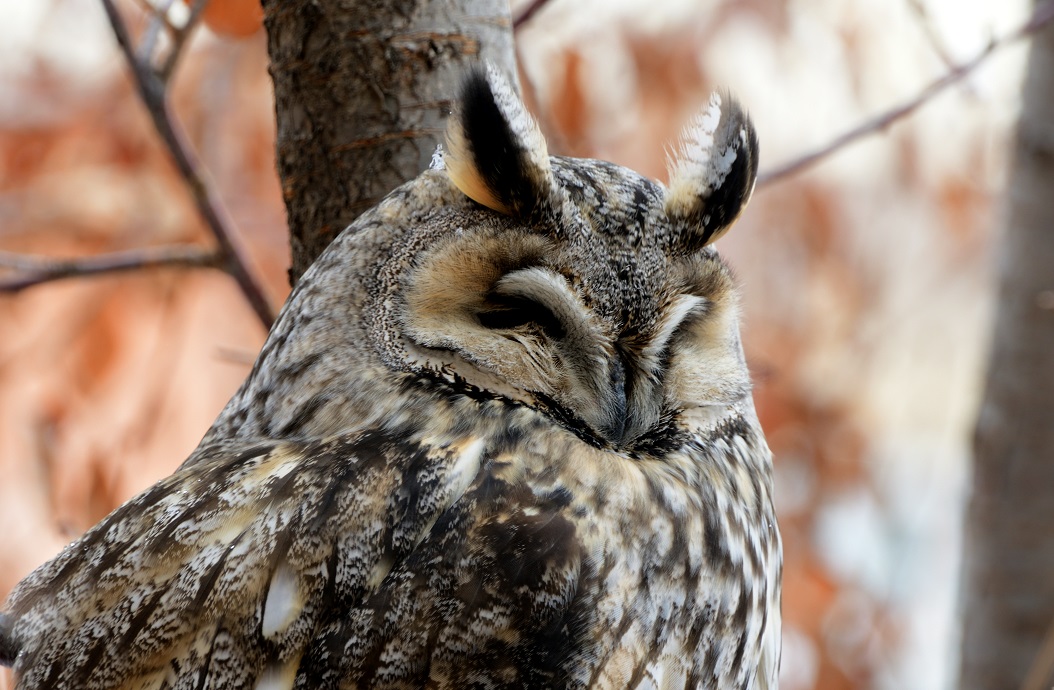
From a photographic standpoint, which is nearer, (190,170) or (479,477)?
(479,477)

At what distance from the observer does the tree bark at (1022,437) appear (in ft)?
8.45

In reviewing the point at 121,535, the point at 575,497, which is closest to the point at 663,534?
the point at 575,497

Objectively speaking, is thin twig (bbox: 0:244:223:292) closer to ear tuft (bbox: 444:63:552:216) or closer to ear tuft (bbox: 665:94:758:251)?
ear tuft (bbox: 444:63:552:216)

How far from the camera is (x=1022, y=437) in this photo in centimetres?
259

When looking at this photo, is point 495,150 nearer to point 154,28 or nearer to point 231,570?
point 231,570

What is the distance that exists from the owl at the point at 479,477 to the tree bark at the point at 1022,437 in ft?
4.00

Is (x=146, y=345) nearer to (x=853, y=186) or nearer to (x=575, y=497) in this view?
(x=575, y=497)

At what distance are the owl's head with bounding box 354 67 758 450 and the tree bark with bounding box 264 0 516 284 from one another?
190mm

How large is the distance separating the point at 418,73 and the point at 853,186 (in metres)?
4.41

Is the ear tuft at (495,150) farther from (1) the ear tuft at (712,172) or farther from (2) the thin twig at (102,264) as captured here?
(2) the thin twig at (102,264)

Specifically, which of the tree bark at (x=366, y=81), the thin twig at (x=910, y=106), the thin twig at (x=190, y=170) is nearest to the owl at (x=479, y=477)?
the tree bark at (x=366, y=81)

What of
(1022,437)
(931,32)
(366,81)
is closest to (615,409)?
(366,81)

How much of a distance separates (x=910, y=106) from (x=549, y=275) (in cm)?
106

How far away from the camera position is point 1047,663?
1.95m
